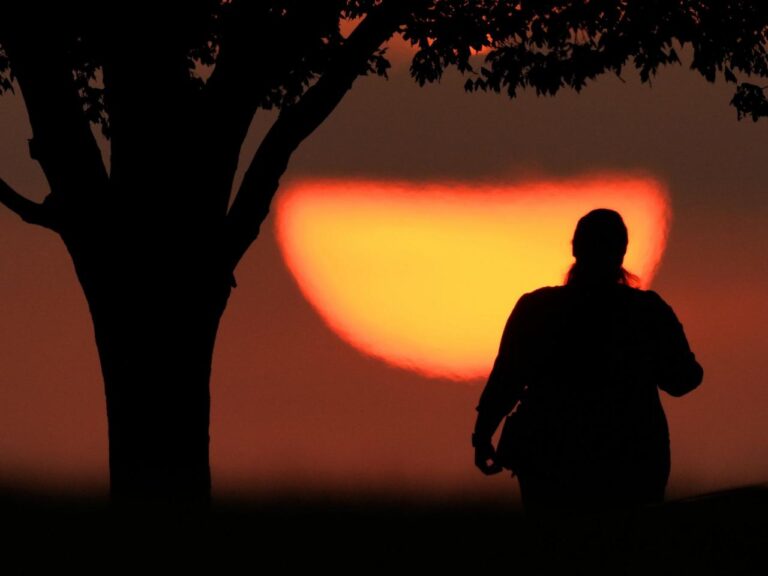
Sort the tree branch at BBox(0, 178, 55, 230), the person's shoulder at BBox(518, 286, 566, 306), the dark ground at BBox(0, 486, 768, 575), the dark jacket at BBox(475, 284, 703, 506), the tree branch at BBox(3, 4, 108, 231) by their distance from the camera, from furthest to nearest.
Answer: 1. the tree branch at BBox(0, 178, 55, 230)
2. the tree branch at BBox(3, 4, 108, 231)
3. the person's shoulder at BBox(518, 286, 566, 306)
4. the dark jacket at BBox(475, 284, 703, 506)
5. the dark ground at BBox(0, 486, 768, 575)

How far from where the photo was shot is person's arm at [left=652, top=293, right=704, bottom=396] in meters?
6.20

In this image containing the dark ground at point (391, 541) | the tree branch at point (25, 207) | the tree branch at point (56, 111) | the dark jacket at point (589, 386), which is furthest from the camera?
the tree branch at point (25, 207)

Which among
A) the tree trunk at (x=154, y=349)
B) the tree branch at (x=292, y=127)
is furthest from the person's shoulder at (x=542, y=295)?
the tree trunk at (x=154, y=349)

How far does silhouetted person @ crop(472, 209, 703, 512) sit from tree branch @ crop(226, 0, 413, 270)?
140 inches

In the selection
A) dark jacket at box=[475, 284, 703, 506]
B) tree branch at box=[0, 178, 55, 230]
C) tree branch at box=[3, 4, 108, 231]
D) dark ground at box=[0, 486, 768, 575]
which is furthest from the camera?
tree branch at box=[0, 178, 55, 230]

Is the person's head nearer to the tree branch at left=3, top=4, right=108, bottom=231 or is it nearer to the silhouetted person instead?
the silhouetted person

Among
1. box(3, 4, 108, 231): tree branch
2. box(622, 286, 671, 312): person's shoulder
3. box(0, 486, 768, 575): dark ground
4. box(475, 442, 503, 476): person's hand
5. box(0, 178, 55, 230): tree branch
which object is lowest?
box(0, 486, 768, 575): dark ground

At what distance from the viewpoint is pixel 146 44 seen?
9375mm

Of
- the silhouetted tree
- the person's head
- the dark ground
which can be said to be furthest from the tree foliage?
the dark ground

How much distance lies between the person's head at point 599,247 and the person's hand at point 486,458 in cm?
80

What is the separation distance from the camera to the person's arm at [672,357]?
20.3 ft

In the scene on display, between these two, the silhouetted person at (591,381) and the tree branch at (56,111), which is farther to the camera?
the tree branch at (56,111)

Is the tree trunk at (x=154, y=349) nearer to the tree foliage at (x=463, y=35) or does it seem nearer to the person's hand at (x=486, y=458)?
the tree foliage at (x=463, y=35)

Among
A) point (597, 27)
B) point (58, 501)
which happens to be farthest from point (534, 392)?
point (597, 27)
